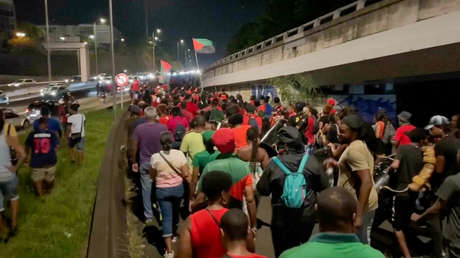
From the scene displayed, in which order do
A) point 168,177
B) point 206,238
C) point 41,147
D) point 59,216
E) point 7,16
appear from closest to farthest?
1. point 206,238
2. point 168,177
3. point 59,216
4. point 41,147
5. point 7,16

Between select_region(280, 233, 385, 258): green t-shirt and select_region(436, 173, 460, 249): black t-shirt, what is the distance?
2.06 meters

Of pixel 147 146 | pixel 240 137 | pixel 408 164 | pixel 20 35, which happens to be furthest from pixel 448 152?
pixel 20 35

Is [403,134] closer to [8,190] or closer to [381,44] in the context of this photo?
[8,190]

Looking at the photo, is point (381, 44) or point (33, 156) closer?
point (33, 156)

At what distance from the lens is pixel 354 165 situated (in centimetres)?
462

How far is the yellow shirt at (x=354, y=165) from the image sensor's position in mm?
4590

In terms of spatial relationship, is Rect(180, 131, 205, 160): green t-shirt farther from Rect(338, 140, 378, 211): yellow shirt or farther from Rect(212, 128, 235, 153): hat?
Rect(338, 140, 378, 211): yellow shirt

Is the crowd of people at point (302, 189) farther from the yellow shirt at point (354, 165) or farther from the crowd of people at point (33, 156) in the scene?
the crowd of people at point (33, 156)

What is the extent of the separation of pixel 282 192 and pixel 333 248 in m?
2.05

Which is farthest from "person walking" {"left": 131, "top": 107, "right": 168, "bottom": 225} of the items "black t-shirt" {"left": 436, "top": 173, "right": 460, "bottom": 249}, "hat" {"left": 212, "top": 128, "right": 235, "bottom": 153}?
"black t-shirt" {"left": 436, "top": 173, "right": 460, "bottom": 249}

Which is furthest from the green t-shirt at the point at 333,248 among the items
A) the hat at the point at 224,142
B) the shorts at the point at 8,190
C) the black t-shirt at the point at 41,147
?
the black t-shirt at the point at 41,147

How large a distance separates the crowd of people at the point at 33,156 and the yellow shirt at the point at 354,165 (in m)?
4.88

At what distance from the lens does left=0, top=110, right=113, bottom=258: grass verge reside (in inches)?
250

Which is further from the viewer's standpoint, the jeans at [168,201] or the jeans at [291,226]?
the jeans at [168,201]
